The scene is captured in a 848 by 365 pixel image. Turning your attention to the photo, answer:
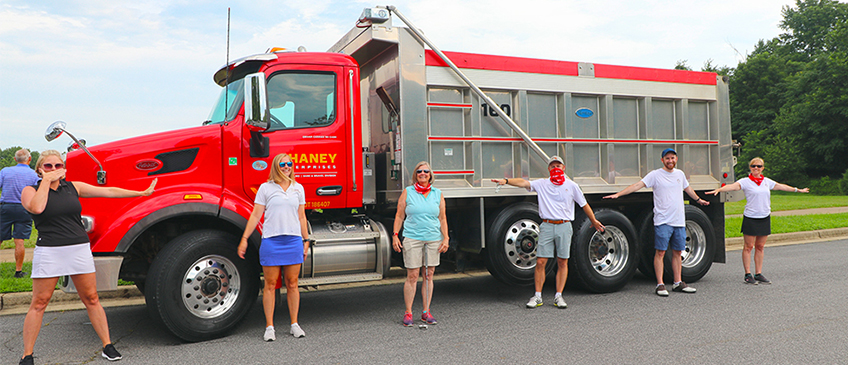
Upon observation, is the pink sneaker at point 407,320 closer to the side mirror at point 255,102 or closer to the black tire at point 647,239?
the side mirror at point 255,102

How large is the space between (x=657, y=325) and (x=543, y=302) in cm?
146

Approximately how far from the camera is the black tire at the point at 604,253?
22.3ft

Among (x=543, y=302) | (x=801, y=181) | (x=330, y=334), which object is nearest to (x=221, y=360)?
(x=330, y=334)

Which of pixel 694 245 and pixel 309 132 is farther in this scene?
pixel 694 245

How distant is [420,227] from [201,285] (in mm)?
2042

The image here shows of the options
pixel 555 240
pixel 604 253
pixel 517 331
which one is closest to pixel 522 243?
pixel 555 240

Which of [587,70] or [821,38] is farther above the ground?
[821,38]

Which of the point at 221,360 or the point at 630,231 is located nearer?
the point at 221,360

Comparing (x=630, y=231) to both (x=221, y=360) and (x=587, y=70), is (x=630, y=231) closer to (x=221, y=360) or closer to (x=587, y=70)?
(x=587, y=70)

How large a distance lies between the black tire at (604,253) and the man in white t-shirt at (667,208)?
0.28 metres

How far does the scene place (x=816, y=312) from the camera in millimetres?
5695

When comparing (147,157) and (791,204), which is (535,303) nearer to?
(147,157)

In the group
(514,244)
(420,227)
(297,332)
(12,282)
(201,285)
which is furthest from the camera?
(12,282)

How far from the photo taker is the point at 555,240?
6.19 metres
